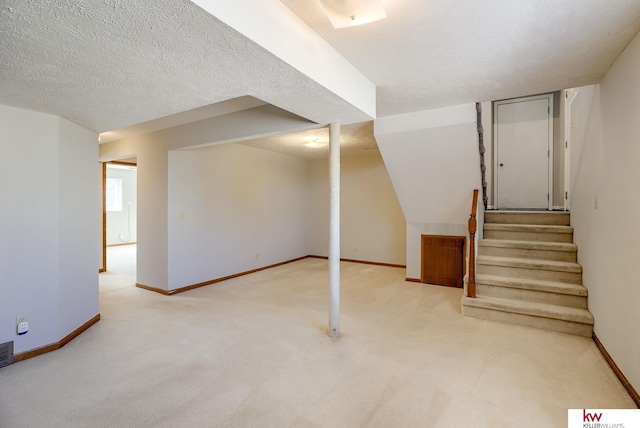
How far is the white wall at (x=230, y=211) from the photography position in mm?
4641

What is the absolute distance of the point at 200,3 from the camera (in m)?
1.28

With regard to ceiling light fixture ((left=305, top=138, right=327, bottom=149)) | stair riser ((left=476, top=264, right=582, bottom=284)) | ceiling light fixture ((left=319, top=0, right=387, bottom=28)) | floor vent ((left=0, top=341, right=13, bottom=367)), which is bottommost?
floor vent ((left=0, top=341, right=13, bottom=367))

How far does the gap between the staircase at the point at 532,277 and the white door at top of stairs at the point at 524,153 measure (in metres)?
0.96

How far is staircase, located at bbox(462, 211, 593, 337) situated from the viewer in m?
3.19

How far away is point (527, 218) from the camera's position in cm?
438

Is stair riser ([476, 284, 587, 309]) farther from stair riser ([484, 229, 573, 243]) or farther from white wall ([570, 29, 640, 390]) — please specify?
stair riser ([484, 229, 573, 243])

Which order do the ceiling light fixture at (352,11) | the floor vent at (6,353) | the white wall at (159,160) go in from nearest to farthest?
the ceiling light fixture at (352,11) → the floor vent at (6,353) → the white wall at (159,160)

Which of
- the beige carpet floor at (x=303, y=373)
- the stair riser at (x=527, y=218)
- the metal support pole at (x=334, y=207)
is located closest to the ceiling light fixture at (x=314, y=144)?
the metal support pole at (x=334, y=207)

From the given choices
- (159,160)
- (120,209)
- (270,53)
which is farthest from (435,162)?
(120,209)

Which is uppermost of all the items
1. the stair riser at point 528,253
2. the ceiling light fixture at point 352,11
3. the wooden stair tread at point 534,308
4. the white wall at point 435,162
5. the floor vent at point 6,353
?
the ceiling light fixture at point 352,11

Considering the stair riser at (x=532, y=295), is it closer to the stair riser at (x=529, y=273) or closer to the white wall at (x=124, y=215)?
the stair riser at (x=529, y=273)

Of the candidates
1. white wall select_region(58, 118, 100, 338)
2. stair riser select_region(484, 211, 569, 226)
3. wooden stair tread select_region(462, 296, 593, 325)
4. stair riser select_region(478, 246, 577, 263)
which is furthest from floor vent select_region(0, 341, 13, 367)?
stair riser select_region(484, 211, 569, 226)

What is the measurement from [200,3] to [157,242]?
4.03 metres

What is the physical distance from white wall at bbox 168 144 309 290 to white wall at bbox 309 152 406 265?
0.56 metres
